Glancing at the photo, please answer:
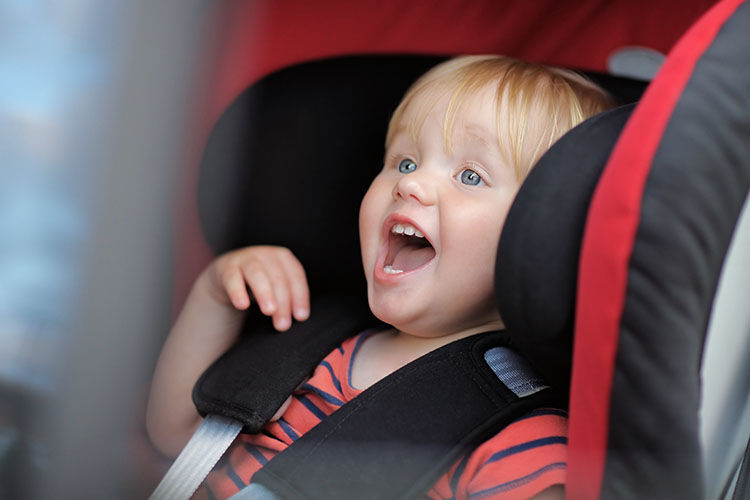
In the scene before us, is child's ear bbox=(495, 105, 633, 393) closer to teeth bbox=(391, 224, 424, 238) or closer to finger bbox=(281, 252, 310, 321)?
teeth bbox=(391, 224, 424, 238)

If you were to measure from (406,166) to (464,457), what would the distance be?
30 centimetres

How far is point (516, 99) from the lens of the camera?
0.78 metres

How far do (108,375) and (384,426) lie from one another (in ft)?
1.23

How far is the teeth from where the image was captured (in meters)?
0.75

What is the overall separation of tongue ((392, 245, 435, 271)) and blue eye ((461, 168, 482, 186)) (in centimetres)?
7

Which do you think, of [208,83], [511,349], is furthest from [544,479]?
[208,83]

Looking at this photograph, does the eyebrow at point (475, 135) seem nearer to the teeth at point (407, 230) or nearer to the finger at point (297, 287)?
the teeth at point (407, 230)

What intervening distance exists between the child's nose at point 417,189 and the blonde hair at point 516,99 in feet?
0.14

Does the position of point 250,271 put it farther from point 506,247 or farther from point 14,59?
point 14,59

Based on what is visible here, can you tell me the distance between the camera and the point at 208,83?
43cm

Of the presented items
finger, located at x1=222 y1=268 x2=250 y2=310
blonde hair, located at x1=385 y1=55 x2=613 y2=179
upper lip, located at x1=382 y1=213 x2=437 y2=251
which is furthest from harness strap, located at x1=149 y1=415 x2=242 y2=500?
blonde hair, located at x1=385 y1=55 x2=613 y2=179

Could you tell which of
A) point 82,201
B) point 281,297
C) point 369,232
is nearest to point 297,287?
point 281,297

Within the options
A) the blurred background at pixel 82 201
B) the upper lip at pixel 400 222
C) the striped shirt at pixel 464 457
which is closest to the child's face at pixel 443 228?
the upper lip at pixel 400 222

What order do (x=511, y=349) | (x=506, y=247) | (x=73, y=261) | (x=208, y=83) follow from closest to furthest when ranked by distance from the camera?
1. (x=73, y=261)
2. (x=208, y=83)
3. (x=506, y=247)
4. (x=511, y=349)
